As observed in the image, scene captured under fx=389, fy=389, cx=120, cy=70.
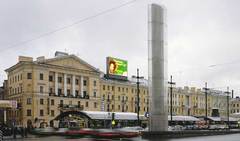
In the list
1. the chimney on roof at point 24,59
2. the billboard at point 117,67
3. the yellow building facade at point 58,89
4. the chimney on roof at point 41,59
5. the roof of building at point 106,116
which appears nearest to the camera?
the roof of building at point 106,116

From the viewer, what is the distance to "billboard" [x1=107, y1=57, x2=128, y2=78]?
9466cm

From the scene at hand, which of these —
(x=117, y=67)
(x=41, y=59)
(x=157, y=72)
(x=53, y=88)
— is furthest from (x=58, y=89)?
(x=157, y=72)

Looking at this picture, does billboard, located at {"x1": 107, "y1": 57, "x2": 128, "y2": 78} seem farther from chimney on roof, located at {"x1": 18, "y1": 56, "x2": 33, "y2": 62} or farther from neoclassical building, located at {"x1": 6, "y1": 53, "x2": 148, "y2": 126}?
chimney on roof, located at {"x1": 18, "y1": 56, "x2": 33, "y2": 62}

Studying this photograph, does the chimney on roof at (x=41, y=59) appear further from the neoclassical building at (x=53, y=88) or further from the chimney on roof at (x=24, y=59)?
the chimney on roof at (x=24, y=59)

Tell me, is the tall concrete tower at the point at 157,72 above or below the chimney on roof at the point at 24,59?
below

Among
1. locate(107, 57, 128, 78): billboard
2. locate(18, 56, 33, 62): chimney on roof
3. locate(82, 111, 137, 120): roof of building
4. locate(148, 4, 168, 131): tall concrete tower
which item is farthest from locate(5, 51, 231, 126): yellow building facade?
locate(148, 4, 168, 131): tall concrete tower

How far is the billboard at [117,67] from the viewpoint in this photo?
9466cm

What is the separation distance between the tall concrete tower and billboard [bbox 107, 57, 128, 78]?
5390 centimetres

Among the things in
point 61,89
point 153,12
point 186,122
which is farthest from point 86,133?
point 61,89

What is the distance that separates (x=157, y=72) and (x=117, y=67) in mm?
61251

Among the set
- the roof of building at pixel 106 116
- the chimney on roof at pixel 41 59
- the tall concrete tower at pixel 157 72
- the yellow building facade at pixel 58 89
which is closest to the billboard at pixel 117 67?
the yellow building facade at pixel 58 89

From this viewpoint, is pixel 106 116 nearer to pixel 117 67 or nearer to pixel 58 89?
pixel 117 67

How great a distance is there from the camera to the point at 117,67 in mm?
99000

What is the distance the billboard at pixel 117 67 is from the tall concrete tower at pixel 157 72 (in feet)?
177
